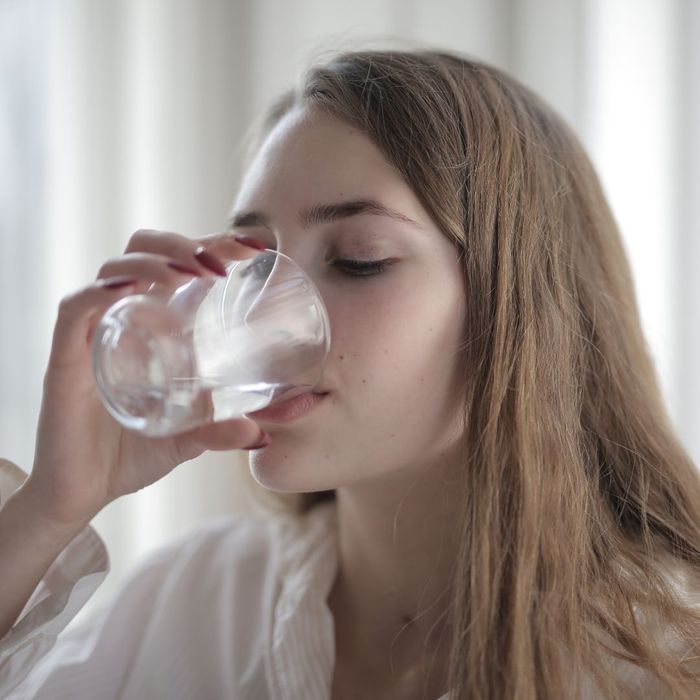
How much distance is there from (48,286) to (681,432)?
3.82ft

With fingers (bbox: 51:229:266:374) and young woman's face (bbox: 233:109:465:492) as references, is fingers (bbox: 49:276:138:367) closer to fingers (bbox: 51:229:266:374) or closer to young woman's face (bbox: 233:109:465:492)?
fingers (bbox: 51:229:266:374)

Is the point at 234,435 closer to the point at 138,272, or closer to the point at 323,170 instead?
the point at 138,272

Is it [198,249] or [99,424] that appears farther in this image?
[99,424]

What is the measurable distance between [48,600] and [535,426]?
60 cm

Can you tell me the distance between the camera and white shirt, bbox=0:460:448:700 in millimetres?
978

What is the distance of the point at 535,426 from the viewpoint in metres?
0.92

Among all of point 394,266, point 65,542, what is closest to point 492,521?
point 394,266

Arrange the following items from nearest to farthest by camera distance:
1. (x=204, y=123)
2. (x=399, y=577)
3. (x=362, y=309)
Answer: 1. (x=362, y=309)
2. (x=399, y=577)
3. (x=204, y=123)

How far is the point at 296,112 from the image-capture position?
98 centimetres

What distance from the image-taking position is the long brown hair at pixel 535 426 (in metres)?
0.86

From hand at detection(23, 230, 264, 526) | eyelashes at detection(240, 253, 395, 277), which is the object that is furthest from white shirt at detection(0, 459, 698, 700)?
eyelashes at detection(240, 253, 395, 277)

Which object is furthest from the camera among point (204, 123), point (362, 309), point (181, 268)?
point (204, 123)

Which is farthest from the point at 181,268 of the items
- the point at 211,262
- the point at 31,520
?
the point at 31,520

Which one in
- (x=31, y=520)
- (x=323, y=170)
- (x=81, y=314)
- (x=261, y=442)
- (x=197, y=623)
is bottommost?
(x=197, y=623)
